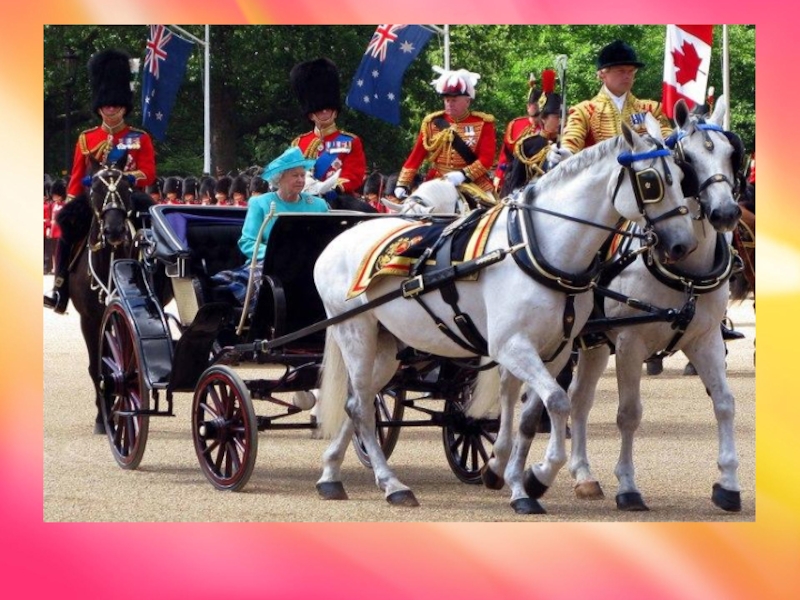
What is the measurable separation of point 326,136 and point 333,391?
3.15 metres

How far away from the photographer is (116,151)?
10.2 meters

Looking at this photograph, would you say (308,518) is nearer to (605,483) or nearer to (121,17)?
(605,483)

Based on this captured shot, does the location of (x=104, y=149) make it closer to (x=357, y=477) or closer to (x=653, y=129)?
(x=357, y=477)

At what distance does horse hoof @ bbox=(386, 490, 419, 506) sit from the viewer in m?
7.49

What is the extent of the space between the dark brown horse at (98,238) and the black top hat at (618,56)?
9.03 ft

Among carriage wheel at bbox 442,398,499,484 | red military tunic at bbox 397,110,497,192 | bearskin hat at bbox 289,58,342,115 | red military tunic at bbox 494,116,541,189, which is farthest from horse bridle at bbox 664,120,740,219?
red military tunic at bbox 494,116,541,189

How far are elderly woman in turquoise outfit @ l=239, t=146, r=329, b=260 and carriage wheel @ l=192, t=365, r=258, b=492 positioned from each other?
0.72 metres

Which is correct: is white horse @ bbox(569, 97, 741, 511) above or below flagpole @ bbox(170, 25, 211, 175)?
below

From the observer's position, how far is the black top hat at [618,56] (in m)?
8.24

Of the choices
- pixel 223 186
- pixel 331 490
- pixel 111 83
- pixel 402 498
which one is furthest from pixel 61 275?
pixel 223 186

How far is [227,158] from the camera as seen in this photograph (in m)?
29.3

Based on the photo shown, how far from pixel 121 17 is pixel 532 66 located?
2152 cm

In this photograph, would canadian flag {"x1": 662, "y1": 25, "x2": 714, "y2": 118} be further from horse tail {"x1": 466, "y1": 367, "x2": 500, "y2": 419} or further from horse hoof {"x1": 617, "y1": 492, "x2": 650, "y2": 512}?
horse hoof {"x1": 617, "y1": 492, "x2": 650, "y2": 512}
